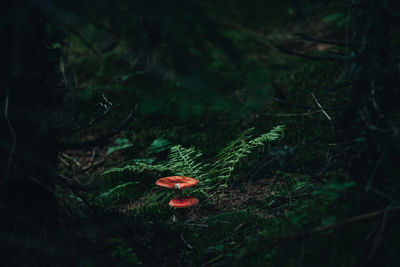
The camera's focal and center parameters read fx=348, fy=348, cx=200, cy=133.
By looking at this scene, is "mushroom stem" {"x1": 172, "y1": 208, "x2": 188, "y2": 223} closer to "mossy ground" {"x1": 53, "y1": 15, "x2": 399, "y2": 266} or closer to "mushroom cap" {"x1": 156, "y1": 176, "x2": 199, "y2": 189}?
"mossy ground" {"x1": 53, "y1": 15, "x2": 399, "y2": 266}

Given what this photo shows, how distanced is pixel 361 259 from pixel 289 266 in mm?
442

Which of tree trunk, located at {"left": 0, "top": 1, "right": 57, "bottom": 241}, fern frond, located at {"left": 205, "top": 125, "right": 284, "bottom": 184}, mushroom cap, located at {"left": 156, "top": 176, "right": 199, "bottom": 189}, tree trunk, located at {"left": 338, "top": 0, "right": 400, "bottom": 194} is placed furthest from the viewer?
fern frond, located at {"left": 205, "top": 125, "right": 284, "bottom": 184}

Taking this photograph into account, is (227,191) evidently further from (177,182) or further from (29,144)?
(29,144)

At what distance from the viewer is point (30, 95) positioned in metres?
2.73

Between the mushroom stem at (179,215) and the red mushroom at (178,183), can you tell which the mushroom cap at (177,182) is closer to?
the red mushroom at (178,183)

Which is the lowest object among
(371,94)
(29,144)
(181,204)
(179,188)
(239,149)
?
(181,204)

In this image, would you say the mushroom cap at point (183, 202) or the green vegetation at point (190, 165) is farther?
the mushroom cap at point (183, 202)

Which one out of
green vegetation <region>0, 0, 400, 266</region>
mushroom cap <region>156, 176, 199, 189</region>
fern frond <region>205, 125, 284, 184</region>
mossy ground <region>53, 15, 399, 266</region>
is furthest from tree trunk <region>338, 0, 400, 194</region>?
mushroom cap <region>156, 176, 199, 189</region>

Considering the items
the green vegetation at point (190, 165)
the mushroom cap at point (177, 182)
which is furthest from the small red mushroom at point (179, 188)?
the green vegetation at point (190, 165)

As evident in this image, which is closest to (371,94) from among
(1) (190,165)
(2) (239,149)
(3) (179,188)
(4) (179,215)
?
(2) (239,149)

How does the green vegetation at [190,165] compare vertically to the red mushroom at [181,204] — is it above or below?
above

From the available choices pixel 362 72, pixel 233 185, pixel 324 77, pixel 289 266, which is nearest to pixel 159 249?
pixel 289 266

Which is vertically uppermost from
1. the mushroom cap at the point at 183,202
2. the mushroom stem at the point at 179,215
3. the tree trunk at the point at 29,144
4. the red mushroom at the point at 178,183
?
the tree trunk at the point at 29,144

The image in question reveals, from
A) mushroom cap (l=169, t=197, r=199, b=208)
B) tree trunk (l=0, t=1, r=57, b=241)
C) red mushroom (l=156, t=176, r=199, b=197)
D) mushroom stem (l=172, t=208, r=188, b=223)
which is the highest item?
tree trunk (l=0, t=1, r=57, b=241)
